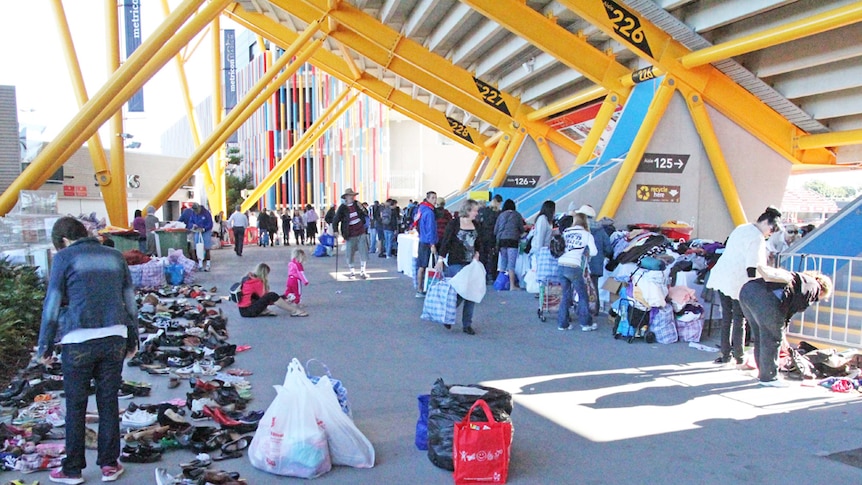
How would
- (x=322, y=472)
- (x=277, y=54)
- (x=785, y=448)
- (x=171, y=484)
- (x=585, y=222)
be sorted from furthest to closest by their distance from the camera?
(x=277, y=54), (x=585, y=222), (x=785, y=448), (x=322, y=472), (x=171, y=484)

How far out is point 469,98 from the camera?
28.0 metres

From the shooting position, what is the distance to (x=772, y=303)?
21.6 ft

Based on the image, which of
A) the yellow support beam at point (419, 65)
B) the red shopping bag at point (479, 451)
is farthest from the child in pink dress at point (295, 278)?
the yellow support beam at point (419, 65)

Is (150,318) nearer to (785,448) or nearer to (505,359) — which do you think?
(505,359)

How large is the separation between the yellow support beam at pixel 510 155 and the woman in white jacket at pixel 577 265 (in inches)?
693

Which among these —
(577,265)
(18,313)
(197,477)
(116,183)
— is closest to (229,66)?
(116,183)

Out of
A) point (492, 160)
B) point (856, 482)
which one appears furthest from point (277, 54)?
point (856, 482)

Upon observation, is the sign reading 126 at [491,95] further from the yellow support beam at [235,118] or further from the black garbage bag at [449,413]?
the black garbage bag at [449,413]

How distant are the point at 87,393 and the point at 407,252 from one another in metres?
12.2

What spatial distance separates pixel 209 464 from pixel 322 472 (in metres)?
0.75

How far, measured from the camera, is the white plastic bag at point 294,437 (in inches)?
177

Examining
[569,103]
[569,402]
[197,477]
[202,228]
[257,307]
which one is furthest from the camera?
[569,103]

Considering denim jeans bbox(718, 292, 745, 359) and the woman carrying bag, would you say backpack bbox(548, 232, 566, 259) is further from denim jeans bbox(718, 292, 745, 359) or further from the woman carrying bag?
denim jeans bbox(718, 292, 745, 359)

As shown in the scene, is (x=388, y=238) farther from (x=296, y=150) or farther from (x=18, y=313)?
(x=296, y=150)
